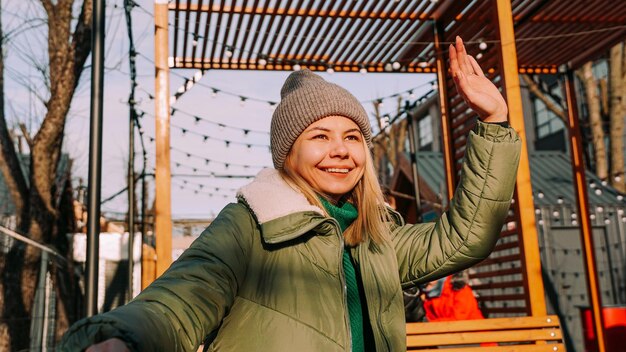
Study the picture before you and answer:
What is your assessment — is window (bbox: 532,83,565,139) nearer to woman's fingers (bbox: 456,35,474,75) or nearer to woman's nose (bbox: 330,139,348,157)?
woman's fingers (bbox: 456,35,474,75)

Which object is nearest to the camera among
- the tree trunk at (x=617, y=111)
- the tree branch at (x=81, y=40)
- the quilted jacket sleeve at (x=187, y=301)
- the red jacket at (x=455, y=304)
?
the quilted jacket sleeve at (x=187, y=301)

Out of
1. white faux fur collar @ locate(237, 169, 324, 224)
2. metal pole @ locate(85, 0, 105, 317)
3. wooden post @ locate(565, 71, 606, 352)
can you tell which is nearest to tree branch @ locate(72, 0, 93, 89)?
metal pole @ locate(85, 0, 105, 317)

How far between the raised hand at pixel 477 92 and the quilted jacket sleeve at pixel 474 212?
4 centimetres

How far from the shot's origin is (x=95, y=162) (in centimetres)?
361

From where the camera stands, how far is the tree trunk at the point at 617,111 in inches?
572

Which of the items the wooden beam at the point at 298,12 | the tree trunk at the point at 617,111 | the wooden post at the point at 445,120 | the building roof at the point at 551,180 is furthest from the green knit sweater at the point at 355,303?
the tree trunk at the point at 617,111

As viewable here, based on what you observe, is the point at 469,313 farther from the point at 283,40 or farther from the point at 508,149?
the point at 508,149

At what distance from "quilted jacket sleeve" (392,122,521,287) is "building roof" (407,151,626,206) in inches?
466

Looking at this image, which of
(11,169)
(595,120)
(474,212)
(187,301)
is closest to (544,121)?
(595,120)

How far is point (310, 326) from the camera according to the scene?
1.51 m

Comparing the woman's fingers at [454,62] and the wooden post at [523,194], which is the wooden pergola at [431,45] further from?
the woman's fingers at [454,62]

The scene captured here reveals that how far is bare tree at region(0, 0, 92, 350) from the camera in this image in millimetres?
7824

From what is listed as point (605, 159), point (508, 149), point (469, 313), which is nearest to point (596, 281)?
point (469, 313)

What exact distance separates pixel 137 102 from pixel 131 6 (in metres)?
2.59
